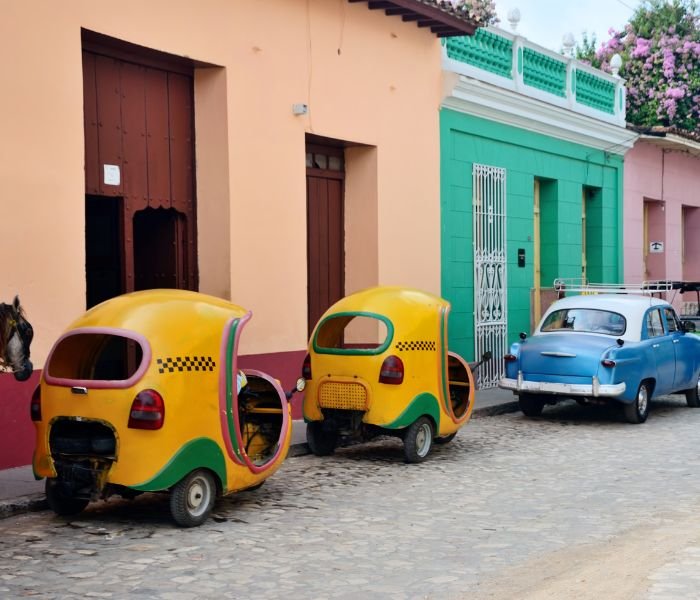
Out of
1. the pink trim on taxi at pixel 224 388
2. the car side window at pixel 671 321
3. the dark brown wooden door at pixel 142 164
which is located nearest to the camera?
the pink trim on taxi at pixel 224 388

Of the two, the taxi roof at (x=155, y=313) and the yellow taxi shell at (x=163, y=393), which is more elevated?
the taxi roof at (x=155, y=313)

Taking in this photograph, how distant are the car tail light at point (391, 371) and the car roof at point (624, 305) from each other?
13.4ft

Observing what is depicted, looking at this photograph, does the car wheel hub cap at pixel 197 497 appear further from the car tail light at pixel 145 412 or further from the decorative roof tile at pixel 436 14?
the decorative roof tile at pixel 436 14

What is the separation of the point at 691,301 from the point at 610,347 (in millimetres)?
13619

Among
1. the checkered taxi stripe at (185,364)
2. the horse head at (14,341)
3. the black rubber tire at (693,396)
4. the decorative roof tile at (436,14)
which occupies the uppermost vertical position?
the decorative roof tile at (436,14)

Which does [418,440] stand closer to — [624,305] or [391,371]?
[391,371]

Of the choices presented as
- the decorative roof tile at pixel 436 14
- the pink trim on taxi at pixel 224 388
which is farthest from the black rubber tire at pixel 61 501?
the decorative roof tile at pixel 436 14

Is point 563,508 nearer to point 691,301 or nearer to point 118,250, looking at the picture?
point 118,250

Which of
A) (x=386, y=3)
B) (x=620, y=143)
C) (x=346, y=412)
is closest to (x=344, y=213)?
(x=386, y=3)

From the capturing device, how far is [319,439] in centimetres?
1021

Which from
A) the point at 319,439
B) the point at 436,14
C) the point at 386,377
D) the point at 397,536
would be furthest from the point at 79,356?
the point at 436,14

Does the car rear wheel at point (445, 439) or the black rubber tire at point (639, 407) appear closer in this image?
Result: the car rear wheel at point (445, 439)

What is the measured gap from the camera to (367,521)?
7359 mm

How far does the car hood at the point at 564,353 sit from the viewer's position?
12.3 m
